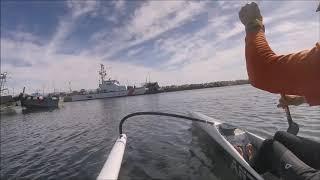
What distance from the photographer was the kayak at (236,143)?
219 inches

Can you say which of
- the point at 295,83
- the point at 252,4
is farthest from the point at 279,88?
the point at 252,4

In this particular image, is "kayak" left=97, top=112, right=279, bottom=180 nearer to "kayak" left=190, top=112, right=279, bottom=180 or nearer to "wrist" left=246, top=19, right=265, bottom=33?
"kayak" left=190, top=112, right=279, bottom=180

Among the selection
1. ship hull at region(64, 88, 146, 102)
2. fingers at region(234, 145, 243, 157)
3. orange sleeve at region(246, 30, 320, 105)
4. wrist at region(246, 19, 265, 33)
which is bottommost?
fingers at region(234, 145, 243, 157)

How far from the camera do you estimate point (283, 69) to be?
236 centimetres

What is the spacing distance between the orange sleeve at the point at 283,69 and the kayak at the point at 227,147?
2124 mm

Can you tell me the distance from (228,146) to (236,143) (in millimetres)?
373

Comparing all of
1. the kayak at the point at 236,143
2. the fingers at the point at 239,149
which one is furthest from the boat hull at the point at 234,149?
the fingers at the point at 239,149

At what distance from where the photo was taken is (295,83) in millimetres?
2357

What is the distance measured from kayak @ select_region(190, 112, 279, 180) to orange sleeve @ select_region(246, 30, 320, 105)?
8.37ft

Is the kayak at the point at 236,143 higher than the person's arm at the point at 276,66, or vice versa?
the person's arm at the point at 276,66

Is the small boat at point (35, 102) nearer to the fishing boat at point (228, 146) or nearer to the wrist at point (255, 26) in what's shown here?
the fishing boat at point (228, 146)

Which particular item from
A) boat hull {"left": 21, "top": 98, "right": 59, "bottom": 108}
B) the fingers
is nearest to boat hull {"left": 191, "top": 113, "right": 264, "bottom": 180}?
the fingers

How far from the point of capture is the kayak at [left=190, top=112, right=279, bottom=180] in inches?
219

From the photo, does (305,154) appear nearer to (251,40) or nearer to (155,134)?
(251,40)
